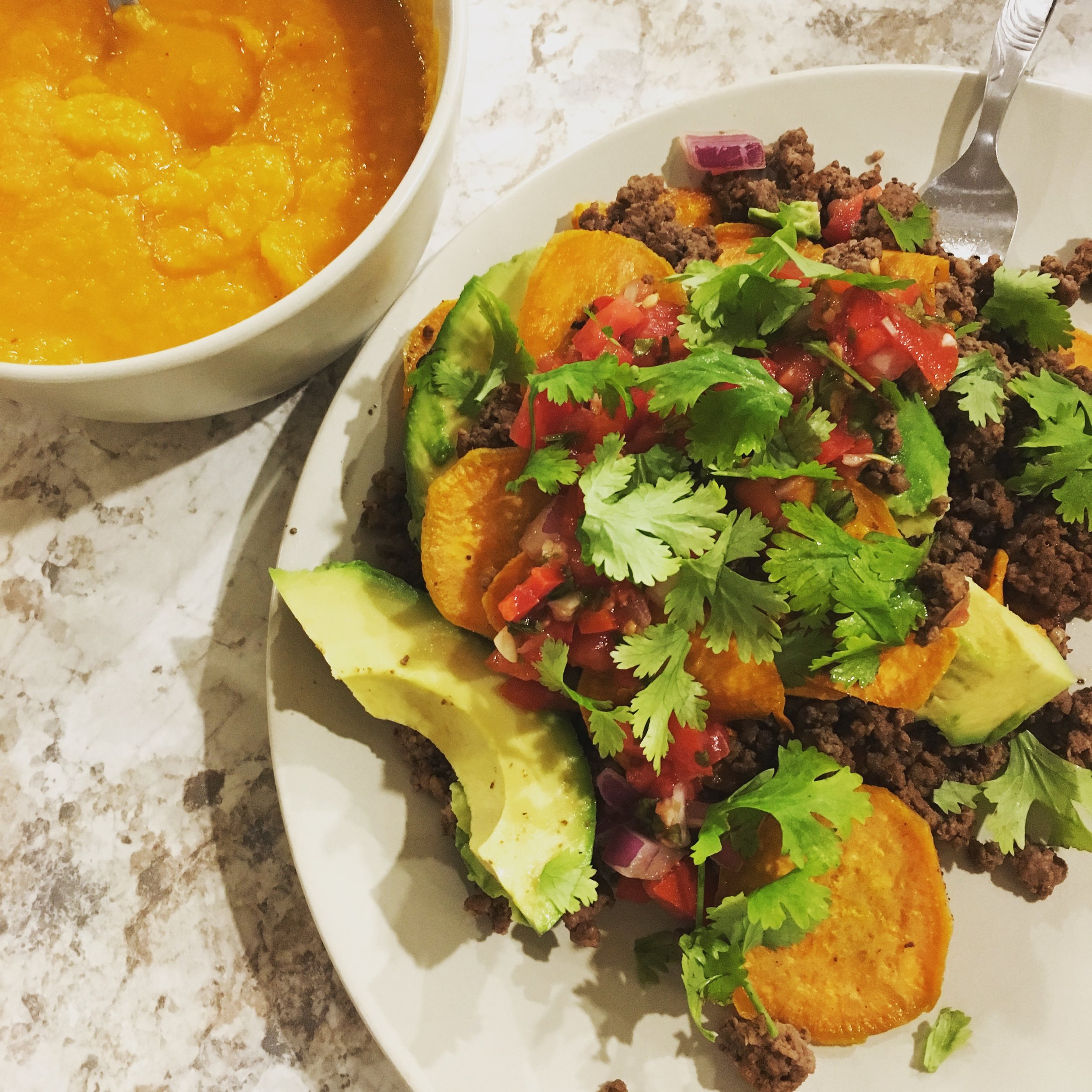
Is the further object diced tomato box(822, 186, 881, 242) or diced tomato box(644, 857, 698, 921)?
diced tomato box(822, 186, 881, 242)

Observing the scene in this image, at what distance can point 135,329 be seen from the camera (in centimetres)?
133

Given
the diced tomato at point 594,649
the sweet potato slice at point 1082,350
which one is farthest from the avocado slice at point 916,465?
the diced tomato at point 594,649

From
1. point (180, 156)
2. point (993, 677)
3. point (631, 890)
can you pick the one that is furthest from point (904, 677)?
point (180, 156)

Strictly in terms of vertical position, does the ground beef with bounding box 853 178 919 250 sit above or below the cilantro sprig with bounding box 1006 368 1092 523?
above

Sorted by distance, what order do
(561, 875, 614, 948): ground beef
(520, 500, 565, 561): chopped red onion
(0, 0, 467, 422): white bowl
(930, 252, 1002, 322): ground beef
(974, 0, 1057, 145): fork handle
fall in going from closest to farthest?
(0, 0, 467, 422): white bowl, (520, 500, 565, 561): chopped red onion, (561, 875, 614, 948): ground beef, (930, 252, 1002, 322): ground beef, (974, 0, 1057, 145): fork handle

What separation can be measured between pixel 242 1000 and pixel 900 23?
260 cm

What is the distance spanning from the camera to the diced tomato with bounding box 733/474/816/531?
1.45 metres

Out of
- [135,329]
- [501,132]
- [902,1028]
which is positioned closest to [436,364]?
[135,329]

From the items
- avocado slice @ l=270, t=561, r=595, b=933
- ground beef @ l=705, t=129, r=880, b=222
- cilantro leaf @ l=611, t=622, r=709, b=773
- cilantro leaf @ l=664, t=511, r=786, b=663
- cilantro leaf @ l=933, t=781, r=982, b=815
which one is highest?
ground beef @ l=705, t=129, r=880, b=222

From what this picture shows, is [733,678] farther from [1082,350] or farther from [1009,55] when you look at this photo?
[1009,55]

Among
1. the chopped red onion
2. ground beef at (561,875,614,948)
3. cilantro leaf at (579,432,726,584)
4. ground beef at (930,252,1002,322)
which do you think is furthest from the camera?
ground beef at (930,252,1002,322)

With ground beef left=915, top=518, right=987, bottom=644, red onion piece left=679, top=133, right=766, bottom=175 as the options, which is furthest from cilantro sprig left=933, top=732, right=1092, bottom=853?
red onion piece left=679, top=133, right=766, bottom=175

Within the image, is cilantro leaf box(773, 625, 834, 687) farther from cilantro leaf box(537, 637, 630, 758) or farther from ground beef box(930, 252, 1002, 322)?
ground beef box(930, 252, 1002, 322)

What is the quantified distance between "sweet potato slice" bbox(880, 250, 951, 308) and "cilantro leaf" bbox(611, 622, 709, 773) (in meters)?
0.79
